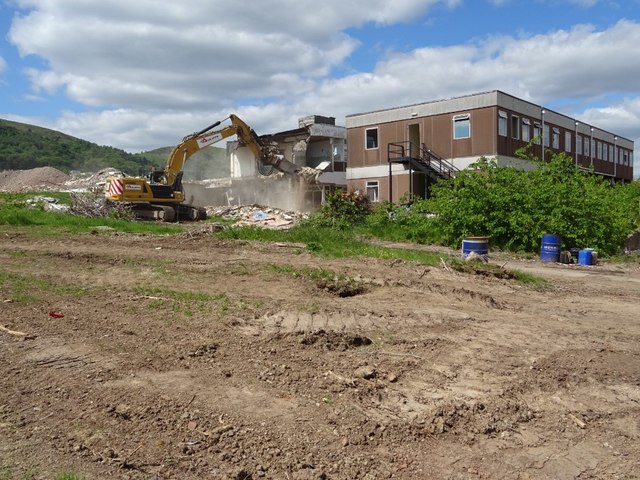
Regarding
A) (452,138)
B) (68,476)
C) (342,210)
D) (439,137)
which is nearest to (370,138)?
(439,137)

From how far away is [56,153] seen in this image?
10700cm

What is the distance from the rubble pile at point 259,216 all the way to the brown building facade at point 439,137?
6.30 metres

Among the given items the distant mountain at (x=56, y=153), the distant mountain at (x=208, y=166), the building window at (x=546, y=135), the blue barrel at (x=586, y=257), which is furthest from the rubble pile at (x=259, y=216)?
the distant mountain at (x=56, y=153)

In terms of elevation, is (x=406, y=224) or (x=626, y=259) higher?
(x=406, y=224)

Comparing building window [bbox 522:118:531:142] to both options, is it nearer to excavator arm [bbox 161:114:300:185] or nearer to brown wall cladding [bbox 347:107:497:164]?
brown wall cladding [bbox 347:107:497:164]

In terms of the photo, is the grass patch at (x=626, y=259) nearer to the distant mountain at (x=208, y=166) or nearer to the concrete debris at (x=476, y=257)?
the concrete debris at (x=476, y=257)

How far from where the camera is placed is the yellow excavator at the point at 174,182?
92.5 ft

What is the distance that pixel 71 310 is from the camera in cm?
780

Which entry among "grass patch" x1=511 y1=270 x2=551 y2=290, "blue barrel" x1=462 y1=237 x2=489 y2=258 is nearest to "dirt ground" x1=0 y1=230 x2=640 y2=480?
"grass patch" x1=511 y1=270 x2=551 y2=290

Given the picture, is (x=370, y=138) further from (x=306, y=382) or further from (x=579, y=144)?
(x=306, y=382)

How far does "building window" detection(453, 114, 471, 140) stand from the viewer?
32969mm

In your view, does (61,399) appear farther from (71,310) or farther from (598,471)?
(598,471)

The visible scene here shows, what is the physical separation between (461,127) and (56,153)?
92472mm

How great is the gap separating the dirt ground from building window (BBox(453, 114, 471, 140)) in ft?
77.9
